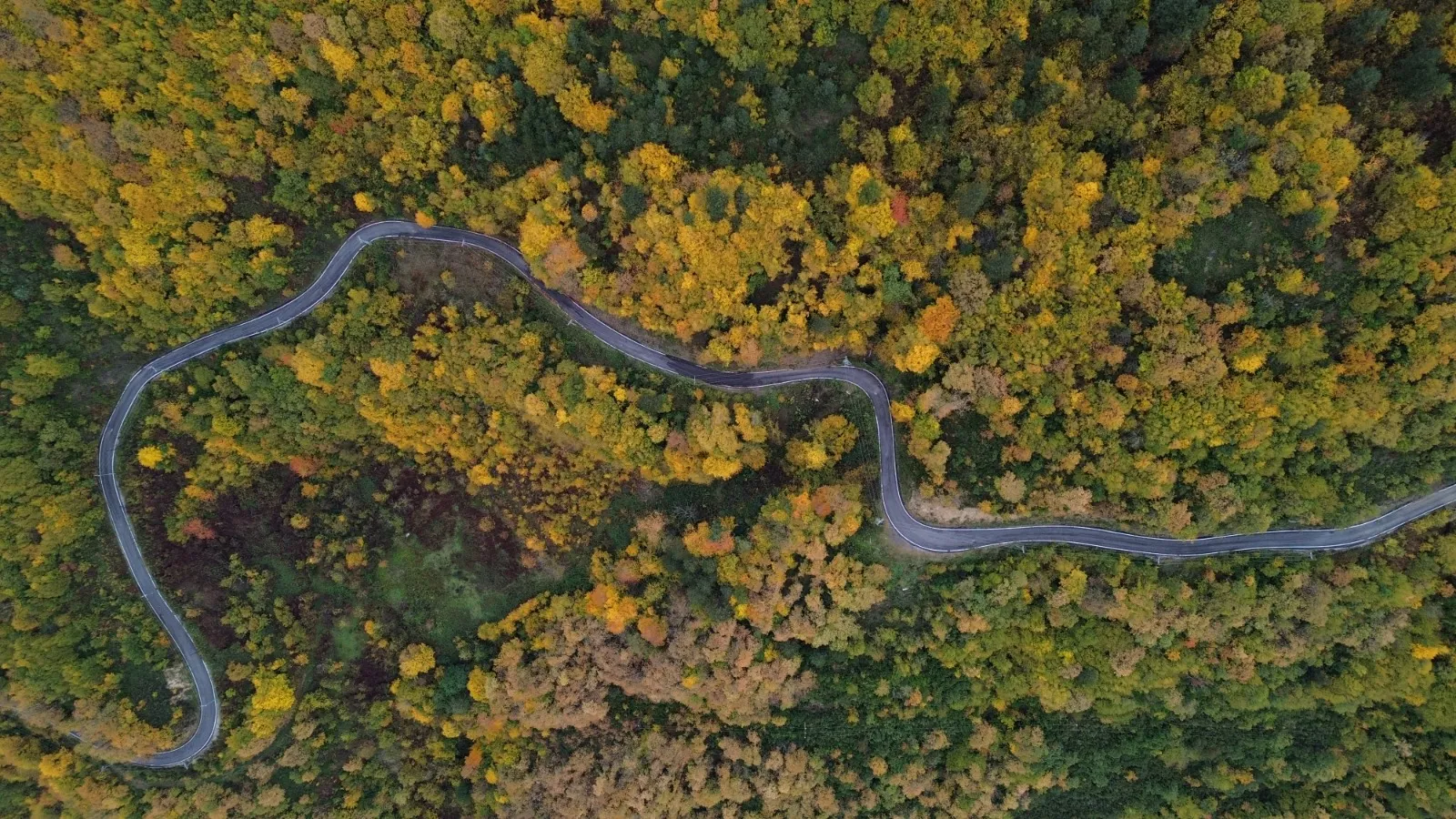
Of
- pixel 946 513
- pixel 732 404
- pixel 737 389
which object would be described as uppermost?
pixel 737 389

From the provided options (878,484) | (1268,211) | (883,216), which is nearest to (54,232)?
(883,216)

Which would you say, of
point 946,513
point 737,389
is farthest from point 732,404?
point 946,513

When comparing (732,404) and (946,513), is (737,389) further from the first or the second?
(946,513)

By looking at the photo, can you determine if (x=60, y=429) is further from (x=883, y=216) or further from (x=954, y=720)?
(x=954, y=720)

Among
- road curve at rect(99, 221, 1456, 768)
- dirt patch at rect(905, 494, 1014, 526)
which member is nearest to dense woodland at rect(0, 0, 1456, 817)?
dirt patch at rect(905, 494, 1014, 526)

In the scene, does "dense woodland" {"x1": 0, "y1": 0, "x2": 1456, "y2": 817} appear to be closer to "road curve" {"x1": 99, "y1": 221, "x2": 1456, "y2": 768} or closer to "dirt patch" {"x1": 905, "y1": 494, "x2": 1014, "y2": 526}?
"dirt patch" {"x1": 905, "y1": 494, "x2": 1014, "y2": 526}

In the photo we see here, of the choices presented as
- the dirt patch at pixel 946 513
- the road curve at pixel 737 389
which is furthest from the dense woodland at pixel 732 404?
the road curve at pixel 737 389
